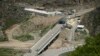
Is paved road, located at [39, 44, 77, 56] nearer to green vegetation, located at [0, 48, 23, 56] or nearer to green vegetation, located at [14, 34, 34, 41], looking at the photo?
green vegetation, located at [0, 48, 23, 56]

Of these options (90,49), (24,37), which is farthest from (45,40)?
(90,49)

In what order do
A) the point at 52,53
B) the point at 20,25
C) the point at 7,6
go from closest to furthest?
the point at 52,53
the point at 20,25
the point at 7,6

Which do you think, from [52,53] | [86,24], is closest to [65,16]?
[86,24]

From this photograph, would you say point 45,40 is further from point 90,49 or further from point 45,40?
point 90,49

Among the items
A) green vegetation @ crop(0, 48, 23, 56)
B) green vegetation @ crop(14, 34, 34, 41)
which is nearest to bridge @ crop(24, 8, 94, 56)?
green vegetation @ crop(0, 48, 23, 56)

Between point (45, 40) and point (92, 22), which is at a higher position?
point (45, 40)

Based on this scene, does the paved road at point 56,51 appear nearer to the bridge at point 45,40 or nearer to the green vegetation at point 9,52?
the bridge at point 45,40

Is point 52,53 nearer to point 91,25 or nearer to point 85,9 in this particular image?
point 91,25

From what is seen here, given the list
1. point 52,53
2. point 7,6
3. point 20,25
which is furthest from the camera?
point 7,6
